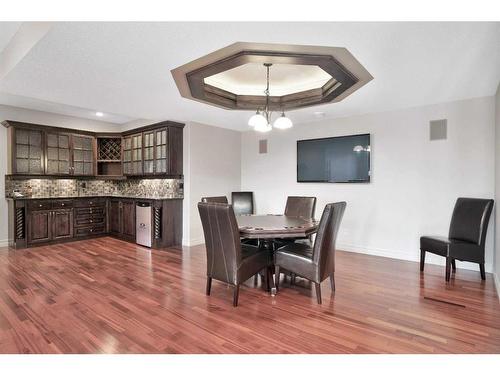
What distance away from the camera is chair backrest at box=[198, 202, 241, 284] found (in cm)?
260

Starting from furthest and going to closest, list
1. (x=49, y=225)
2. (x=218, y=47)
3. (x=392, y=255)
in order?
(x=49, y=225)
(x=392, y=255)
(x=218, y=47)

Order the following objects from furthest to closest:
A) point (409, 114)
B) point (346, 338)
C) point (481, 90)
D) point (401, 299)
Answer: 1. point (409, 114)
2. point (481, 90)
3. point (401, 299)
4. point (346, 338)

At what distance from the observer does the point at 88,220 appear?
5.72 metres

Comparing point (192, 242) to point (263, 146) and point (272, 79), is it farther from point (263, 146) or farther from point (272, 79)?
point (272, 79)

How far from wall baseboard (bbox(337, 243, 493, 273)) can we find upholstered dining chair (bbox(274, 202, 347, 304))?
6.27 feet

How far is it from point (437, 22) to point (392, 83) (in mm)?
1311

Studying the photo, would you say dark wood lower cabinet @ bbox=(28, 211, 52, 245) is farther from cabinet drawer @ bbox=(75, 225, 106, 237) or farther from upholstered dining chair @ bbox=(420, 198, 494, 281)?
upholstered dining chair @ bbox=(420, 198, 494, 281)

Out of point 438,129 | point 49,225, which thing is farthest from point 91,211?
point 438,129

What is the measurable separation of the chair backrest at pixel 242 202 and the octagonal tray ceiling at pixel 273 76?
2.03 m

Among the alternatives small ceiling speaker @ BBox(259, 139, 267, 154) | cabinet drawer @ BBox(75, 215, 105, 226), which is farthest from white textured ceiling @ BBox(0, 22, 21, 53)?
small ceiling speaker @ BBox(259, 139, 267, 154)

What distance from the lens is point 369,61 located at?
259 cm

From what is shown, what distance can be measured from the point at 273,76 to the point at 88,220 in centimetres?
469
